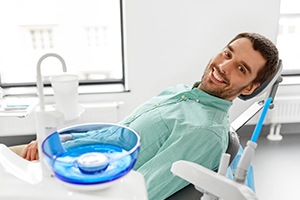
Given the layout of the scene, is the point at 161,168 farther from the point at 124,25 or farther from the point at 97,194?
the point at 124,25

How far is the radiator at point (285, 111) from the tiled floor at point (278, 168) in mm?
134

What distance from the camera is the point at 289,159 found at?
2.54m

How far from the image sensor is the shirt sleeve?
1202mm

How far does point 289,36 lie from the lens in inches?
119

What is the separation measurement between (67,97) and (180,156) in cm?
57

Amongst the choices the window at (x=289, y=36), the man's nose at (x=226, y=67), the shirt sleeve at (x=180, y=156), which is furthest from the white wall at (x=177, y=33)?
the shirt sleeve at (x=180, y=156)

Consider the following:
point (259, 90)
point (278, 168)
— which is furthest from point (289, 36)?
point (259, 90)

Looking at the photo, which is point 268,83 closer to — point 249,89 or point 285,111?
point 249,89

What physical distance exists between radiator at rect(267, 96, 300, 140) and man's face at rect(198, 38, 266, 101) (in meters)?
1.49

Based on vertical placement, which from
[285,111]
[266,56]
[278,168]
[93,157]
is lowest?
[278,168]

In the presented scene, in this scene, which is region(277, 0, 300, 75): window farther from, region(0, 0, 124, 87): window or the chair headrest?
the chair headrest

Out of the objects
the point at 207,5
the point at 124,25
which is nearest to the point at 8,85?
the point at 124,25

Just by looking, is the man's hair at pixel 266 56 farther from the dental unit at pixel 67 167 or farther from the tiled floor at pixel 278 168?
the tiled floor at pixel 278 168

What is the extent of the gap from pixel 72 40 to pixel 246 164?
2.29 m
